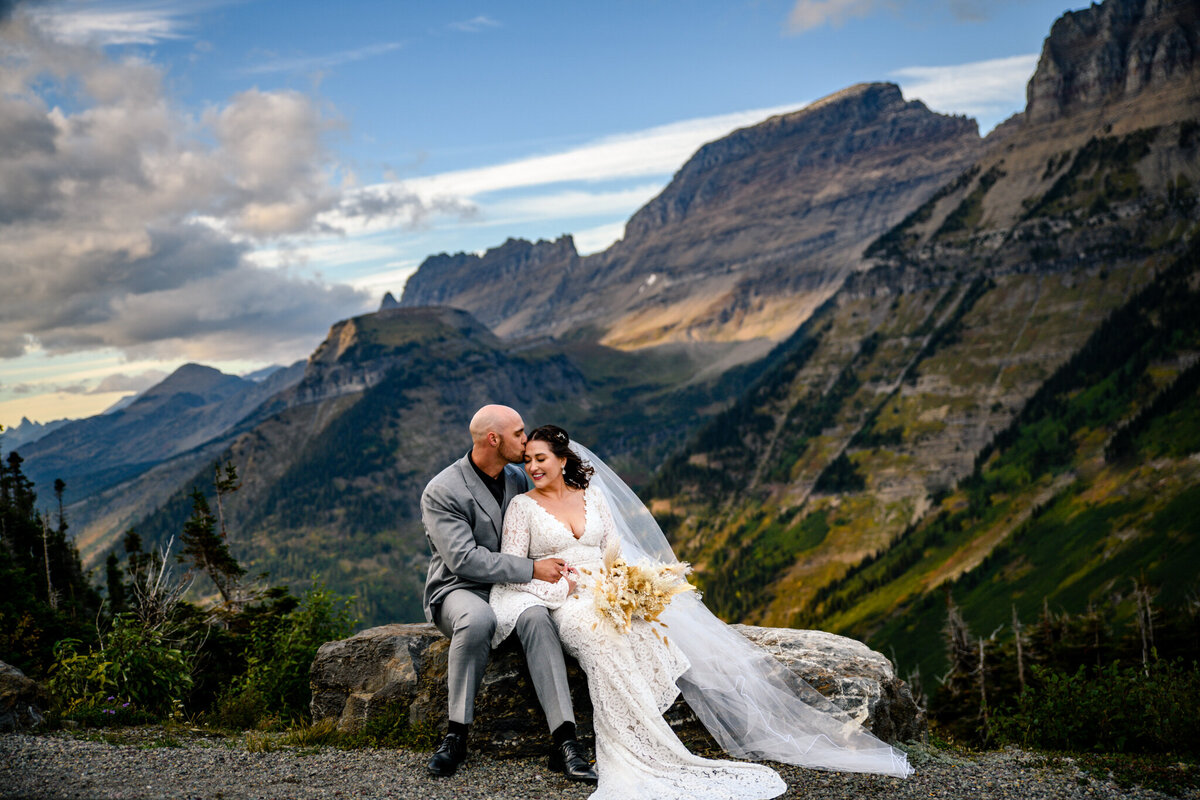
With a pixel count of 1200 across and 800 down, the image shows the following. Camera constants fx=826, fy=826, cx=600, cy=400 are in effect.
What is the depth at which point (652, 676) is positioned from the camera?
36.4 ft

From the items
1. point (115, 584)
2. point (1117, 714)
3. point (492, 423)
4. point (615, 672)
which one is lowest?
point (115, 584)

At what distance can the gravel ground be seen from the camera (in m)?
9.70

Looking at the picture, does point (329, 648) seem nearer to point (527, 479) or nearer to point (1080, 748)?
point (527, 479)

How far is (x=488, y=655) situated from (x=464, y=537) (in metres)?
1.62

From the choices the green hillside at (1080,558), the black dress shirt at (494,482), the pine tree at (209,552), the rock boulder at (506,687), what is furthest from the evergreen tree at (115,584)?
the green hillside at (1080,558)

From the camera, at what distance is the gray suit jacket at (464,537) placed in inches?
440

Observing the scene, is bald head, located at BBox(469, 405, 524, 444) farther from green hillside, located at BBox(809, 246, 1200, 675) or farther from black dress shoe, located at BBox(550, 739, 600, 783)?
green hillside, located at BBox(809, 246, 1200, 675)

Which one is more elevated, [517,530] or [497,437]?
[497,437]

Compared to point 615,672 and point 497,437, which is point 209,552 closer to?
point 497,437

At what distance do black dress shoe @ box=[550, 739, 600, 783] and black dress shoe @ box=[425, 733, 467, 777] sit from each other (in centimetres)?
120

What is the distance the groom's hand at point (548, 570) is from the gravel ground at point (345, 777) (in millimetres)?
2443

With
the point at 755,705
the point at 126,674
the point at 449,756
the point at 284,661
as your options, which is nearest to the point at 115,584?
the point at 284,661

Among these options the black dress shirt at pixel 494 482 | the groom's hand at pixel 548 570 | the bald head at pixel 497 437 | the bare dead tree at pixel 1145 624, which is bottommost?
the bare dead tree at pixel 1145 624

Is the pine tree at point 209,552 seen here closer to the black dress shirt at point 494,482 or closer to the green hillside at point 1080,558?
the black dress shirt at point 494,482
